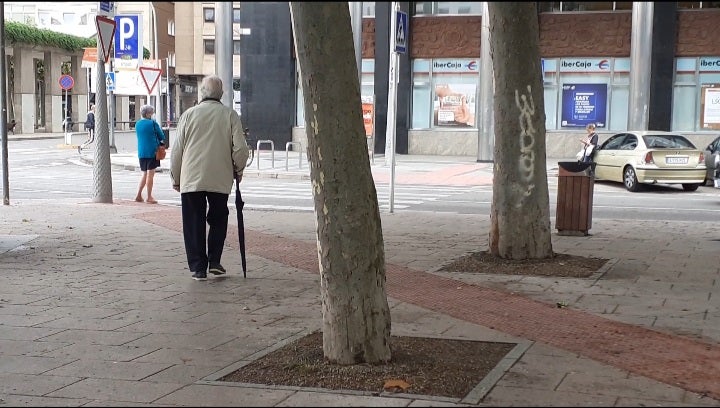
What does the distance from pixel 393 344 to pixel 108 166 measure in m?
11.5

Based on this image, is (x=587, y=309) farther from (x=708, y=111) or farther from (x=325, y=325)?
(x=708, y=111)

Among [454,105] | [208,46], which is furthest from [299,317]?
[208,46]

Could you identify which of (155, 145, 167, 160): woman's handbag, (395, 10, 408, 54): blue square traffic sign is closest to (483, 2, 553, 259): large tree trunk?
(395, 10, 408, 54): blue square traffic sign

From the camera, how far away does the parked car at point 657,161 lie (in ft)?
70.4

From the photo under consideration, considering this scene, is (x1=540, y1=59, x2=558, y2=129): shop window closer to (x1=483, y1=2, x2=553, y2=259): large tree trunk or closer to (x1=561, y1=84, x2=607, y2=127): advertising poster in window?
(x1=561, y1=84, x2=607, y2=127): advertising poster in window

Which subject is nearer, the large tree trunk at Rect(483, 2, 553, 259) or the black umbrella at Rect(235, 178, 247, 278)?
the black umbrella at Rect(235, 178, 247, 278)

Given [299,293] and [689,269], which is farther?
[689,269]

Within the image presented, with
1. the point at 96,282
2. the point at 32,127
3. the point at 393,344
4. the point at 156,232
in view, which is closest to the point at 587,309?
the point at 393,344

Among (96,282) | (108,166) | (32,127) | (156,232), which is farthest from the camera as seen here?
(32,127)

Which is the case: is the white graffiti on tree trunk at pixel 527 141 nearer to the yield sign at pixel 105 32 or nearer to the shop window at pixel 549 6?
the yield sign at pixel 105 32

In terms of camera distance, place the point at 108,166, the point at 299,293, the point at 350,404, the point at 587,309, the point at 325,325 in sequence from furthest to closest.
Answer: the point at 108,166 → the point at 299,293 → the point at 587,309 → the point at 325,325 → the point at 350,404

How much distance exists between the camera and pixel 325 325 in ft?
18.8

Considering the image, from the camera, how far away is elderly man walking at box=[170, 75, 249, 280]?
8859 mm

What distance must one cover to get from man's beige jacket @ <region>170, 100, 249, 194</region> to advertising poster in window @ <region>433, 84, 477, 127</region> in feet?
86.9
